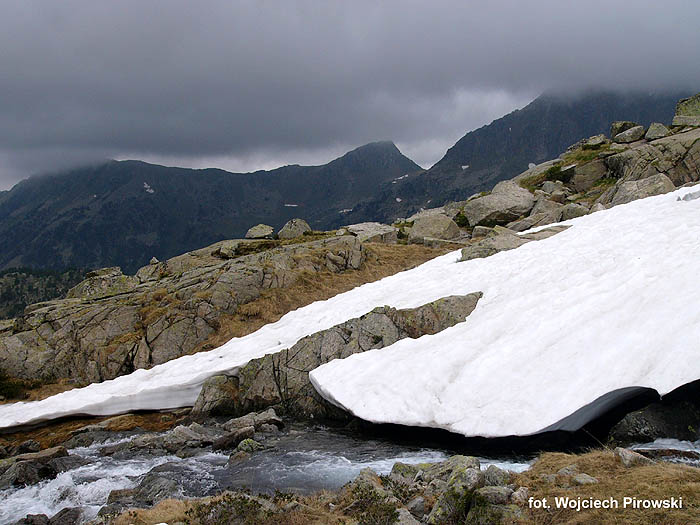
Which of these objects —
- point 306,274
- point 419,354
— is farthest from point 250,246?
point 419,354

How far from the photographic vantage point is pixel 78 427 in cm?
2306

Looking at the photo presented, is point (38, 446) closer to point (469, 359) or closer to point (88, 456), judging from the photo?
point (88, 456)

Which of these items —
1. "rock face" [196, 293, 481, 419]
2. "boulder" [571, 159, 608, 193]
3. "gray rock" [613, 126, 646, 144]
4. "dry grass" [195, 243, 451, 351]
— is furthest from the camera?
"gray rock" [613, 126, 646, 144]

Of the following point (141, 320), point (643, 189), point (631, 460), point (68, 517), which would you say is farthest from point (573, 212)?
point (68, 517)

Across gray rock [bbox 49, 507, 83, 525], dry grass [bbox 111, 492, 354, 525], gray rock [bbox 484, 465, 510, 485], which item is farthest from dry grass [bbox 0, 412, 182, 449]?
gray rock [bbox 484, 465, 510, 485]

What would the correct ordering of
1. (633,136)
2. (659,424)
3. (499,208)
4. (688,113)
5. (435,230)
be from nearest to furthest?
(659,424), (435,230), (499,208), (633,136), (688,113)

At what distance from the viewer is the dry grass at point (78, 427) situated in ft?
71.5

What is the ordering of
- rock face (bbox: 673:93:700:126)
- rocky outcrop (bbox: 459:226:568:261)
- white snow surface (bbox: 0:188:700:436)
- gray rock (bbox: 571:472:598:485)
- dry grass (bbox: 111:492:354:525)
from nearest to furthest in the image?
gray rock (bbox: 571:472:598:485) < dry grass (bbox: 111:492:354:525) < white snow surface (bbox: 0:188:700:436) < rocky outcrop (bbox: 459:226:568:261) < rock face (bbox: 673:93:700:126)

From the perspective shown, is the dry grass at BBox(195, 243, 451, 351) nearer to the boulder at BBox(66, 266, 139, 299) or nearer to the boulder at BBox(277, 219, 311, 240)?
the boulder at BBox(277, 219, 311, 240)

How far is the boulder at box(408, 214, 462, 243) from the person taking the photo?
1861 inches

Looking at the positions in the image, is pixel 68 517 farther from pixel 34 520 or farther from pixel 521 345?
pixel 521 345

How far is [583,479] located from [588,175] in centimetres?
5601

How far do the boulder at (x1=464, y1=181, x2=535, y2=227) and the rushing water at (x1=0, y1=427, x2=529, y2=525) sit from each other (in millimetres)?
Result: 38056

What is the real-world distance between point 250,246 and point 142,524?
39530mm
